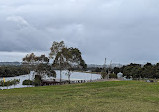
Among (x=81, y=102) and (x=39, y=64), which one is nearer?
(x=81, y=102)

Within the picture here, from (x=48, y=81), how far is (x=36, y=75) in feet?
13.7

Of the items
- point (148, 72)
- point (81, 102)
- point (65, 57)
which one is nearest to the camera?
point (81, 102)

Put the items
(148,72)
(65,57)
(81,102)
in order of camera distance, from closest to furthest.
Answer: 1. (81,102)
2. (65,57)
3. (148,72)

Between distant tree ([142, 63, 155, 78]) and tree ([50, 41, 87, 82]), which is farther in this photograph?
distant tree ([142, 63, 155, 78])

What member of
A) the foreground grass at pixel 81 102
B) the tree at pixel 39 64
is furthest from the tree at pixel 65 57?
the foreground grass at pixel 81 102

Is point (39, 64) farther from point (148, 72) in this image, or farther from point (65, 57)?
point (148, 72)

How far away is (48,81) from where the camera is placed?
62.9m

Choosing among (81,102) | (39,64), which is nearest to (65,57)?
(39,64)

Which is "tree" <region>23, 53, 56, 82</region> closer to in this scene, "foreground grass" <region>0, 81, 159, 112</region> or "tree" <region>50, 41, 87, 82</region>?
"tree" <region>50, 41, 87, 82</region>

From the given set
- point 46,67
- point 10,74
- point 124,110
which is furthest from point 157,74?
point 10,74

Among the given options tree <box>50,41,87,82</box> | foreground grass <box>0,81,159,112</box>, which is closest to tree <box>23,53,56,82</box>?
tree <box>50,41,87,82</box>

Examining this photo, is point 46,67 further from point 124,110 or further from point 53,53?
point 124,110

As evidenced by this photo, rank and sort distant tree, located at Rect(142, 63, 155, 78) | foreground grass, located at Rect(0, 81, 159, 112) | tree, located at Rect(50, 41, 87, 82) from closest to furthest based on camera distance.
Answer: foreground grass, located at Rect(0, 81, 159, 112) < tree, located at Rect(50, 41, 87, 82) < distant tree, located at Rect(142, 63, 155, 78)

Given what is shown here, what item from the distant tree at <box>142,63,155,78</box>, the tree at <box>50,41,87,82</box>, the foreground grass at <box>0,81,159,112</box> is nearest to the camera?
the foreground grass at <box>0,81,159,112</box>
